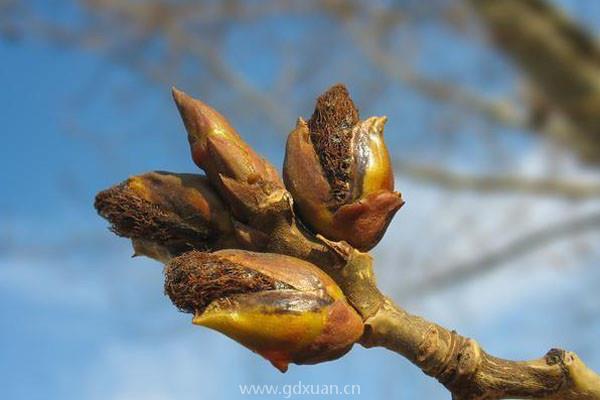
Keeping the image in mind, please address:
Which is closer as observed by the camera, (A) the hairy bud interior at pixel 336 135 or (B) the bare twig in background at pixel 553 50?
(A) the hairy bud interior at pixel 336 135

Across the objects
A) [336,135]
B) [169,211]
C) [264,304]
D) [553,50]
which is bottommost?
[264,304]

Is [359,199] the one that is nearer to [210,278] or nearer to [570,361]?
[210,278]

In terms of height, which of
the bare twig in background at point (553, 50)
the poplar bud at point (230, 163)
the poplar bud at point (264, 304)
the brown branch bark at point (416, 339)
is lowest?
the poplar bud at point (264, 304)

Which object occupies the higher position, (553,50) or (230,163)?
(553,50)

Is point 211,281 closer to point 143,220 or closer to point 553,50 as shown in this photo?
point 143,220

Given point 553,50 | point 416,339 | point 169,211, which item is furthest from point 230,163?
point 553,50

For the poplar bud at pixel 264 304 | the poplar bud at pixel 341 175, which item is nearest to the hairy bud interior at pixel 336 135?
the poplar bud at pixel 341 175

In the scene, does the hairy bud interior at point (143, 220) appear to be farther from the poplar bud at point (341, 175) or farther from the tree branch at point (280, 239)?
the poplar bud at point (341, 175)
